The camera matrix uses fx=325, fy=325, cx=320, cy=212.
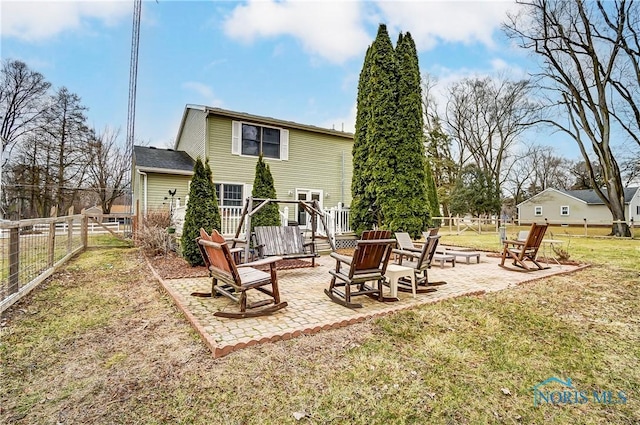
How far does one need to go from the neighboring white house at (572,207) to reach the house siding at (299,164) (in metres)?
25.8

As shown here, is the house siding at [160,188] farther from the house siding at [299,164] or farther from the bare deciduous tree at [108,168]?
the bare deciduous tree at [108,168]

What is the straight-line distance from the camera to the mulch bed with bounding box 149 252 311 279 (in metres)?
6.69

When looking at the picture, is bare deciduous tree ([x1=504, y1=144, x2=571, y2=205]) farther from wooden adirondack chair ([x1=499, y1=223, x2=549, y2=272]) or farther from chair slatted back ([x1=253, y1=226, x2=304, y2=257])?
chair slatted back ([x1=253, y1=226, x2=304, y2=257])

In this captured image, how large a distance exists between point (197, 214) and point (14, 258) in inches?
131


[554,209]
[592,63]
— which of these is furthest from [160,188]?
[554,209]

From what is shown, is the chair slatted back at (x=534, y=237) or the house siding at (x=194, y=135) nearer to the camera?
the chair slatted back at (x=534, y=237)

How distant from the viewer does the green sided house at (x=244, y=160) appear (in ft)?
42.0

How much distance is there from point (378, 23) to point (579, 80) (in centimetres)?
1538

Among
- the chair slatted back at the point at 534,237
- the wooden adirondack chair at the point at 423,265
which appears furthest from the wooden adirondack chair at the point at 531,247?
the wooden adirondack chair at the point at 423,265

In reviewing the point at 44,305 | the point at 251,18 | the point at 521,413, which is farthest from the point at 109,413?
the point at 251,18

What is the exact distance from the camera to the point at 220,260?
13.7 ft

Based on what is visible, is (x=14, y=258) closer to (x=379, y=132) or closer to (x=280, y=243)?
(x=280, y=243)

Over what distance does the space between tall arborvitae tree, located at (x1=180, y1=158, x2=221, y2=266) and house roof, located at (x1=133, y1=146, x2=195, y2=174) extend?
566 centimetres

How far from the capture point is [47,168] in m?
21.0
